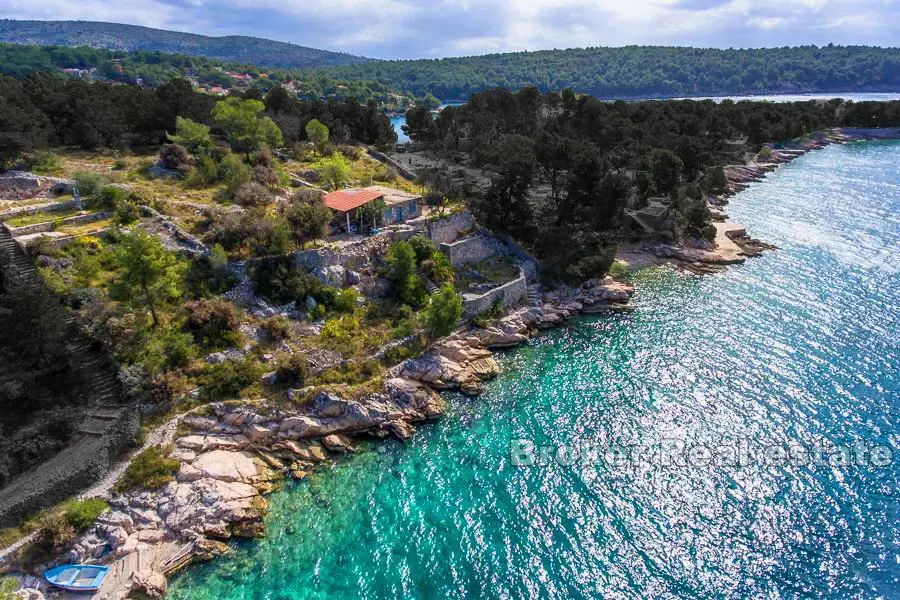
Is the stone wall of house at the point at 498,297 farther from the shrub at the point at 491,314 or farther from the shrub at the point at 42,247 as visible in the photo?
the shrub at the point at 42,247

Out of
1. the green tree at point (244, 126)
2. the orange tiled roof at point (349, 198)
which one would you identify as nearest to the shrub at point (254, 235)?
the orange tiled roof at point (349, 198)

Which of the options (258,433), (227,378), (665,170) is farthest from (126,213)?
(665,170)

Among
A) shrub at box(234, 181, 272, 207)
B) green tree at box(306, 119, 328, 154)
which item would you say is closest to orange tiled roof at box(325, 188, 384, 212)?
shrub at box(234, 181, 272, 207)

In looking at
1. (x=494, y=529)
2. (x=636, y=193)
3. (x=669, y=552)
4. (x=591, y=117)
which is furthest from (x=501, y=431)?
(x=591, y=117)

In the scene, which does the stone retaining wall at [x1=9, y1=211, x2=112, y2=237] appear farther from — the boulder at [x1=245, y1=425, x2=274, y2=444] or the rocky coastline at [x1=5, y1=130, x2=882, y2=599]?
the boulder at [x1=245, y1=425, x2=274, y2=444]

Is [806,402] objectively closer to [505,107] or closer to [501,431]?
[501,431]

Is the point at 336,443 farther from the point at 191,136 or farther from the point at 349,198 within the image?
the point at 191,136
